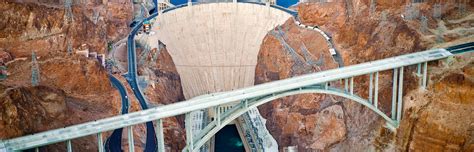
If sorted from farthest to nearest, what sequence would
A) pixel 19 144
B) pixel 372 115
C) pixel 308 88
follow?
pixel 372 115, pixel 308 88, pixel 19 144

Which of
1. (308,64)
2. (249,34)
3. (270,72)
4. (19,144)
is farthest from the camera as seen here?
(249,34)

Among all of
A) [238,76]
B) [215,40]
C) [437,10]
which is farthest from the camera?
[215,40]

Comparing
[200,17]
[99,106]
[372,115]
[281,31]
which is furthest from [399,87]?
[200,17]

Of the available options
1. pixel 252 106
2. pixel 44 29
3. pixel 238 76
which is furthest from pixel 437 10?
pixel 44 29

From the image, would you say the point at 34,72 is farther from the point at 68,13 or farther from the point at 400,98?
the point at 400,98

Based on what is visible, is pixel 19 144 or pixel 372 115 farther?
pixel 372 115

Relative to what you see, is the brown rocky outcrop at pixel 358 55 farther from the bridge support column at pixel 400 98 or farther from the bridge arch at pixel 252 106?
the bridge arch at pixel 252 106

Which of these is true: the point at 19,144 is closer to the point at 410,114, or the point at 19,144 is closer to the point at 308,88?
the point at 308,88
